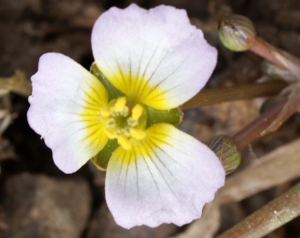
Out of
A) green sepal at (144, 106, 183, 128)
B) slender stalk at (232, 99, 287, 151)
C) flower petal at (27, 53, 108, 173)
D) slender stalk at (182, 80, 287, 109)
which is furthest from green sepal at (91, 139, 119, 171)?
slender stalk at (232, 99, 287, 151)

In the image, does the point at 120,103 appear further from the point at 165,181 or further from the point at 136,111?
the point at 165,181

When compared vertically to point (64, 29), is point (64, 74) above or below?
above

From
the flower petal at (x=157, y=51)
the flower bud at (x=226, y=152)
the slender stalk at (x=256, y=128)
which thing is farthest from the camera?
the slender stalk at (x=256, y=128)

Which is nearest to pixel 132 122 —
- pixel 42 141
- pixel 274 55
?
pixel 274 55

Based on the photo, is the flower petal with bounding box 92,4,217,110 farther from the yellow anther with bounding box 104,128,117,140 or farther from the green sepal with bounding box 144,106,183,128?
the yellow anther with bounding box 104,128,117,140

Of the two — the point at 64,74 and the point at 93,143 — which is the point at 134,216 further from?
the point at 64,74

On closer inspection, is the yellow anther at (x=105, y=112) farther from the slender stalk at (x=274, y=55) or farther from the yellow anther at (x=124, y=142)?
the slender stalk at (x=274, y=55)

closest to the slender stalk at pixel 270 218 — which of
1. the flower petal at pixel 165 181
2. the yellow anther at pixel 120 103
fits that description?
the flower petal at pixel 165 181

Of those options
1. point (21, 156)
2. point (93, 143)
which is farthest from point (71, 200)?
point (93, 143)
